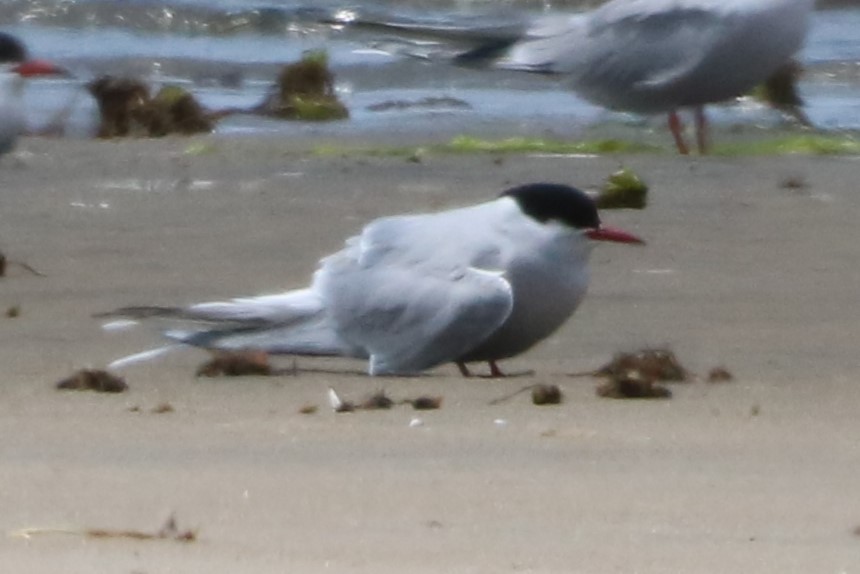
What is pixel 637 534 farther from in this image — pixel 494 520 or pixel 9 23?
pixel 9 23

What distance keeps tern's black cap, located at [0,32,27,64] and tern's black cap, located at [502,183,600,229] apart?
4.84 metres

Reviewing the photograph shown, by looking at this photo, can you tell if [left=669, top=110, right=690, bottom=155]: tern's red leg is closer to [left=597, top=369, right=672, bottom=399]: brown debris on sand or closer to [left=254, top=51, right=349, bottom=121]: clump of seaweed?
[left=254, top=51, right=349, bottom=121]: clump of seaweed

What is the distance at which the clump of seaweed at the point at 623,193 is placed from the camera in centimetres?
670

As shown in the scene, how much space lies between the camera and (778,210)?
6.77 metres

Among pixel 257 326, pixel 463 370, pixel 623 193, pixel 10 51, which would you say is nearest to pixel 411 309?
pixel 463 370

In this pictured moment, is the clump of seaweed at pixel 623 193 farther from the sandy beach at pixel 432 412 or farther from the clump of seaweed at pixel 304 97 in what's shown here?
the clump of seaweed at pixel 304 97

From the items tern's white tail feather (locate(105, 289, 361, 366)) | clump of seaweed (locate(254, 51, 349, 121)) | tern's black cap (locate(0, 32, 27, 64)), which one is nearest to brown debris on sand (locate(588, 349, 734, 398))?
tern's white tail feather (locate(105, 289, 361, 366))

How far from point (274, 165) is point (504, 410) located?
364 centimetres

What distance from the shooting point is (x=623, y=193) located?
22.0 feet

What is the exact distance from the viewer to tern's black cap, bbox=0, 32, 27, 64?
9516 millimetres

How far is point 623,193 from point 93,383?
2.48 metres

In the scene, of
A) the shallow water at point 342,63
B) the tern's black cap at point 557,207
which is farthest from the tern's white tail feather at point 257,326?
the shallow water at point 342,63

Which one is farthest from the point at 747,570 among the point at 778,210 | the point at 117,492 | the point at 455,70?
the point at 455,70

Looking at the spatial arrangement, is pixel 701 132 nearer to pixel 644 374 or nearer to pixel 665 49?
pixel 665 49
